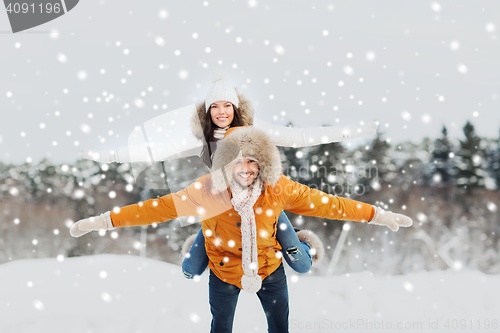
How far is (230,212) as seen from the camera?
1822 millimetres

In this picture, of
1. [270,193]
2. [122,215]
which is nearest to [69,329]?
[122,215]

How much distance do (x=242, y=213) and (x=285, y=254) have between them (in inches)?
21.1

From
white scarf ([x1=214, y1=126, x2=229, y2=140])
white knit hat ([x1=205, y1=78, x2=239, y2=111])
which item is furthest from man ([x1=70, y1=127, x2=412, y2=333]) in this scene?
white knit hat ([x1=205, y1=78, x2=239, y2=111])

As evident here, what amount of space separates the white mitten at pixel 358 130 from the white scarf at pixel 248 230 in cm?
102

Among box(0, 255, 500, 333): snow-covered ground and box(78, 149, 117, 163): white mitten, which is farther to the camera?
box(0, 255, 500, 333): snow-covered ground

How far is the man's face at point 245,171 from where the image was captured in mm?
1729

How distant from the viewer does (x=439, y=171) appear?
26.6 feet

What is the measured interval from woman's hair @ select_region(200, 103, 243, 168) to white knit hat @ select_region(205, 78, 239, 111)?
0.12m

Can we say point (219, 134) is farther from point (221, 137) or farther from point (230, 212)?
point (230, 212)

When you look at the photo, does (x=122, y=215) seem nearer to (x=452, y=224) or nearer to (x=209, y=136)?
(x=209, y=136)

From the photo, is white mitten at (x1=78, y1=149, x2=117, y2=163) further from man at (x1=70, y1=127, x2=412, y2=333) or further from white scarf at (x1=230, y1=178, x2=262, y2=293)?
white scarf at (x1=230, y1=178, x2=262, y2=293)

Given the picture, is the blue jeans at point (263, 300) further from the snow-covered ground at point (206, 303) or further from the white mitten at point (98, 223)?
the snow-covered ground at point (206, 303)

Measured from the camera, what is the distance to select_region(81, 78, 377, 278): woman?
2.09 m

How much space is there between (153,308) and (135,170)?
6.38ft
